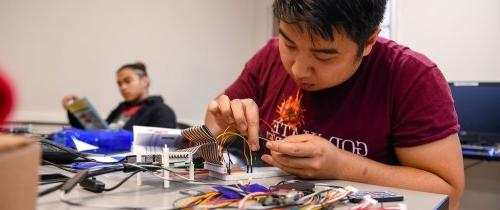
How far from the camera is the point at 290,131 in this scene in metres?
1.01

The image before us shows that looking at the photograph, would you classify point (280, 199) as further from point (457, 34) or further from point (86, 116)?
point (457, 34)

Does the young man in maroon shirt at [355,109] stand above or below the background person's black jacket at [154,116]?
above

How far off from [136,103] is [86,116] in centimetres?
87

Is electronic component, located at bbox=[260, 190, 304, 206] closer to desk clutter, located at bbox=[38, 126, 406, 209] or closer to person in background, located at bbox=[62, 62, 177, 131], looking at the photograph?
desk clutter, located at bbox=[38, 126, 406, 209]

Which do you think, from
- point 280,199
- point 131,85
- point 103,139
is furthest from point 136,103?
point 280,199

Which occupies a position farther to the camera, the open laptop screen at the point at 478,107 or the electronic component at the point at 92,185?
the open laptop screen at the point at 478,107

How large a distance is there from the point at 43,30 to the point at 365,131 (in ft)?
9.39

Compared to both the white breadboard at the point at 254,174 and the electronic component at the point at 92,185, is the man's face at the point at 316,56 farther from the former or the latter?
the electronic component at the point at 92,185

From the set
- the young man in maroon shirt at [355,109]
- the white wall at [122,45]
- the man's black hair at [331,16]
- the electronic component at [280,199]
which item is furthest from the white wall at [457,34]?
the electronic component at [280,199]

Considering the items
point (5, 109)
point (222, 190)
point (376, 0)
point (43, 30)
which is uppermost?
point (43, 30)

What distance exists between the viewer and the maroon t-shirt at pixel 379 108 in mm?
844

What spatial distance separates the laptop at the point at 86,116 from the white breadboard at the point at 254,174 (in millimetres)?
1559

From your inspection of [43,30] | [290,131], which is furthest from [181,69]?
[290,131]

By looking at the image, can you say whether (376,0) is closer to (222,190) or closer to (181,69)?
(222,190)
